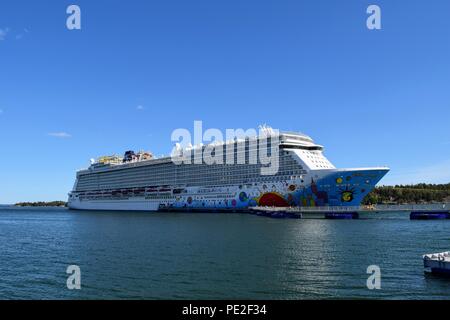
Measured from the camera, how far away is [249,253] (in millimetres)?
32938

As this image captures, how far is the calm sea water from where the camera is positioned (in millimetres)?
21547

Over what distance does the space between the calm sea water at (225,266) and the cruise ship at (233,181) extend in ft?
99.0

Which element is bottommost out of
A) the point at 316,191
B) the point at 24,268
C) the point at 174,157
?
the point at 24,268

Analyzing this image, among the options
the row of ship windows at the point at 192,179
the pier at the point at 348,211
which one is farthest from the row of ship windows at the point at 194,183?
the pier at the point at 348,211

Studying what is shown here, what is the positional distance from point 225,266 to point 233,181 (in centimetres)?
6820

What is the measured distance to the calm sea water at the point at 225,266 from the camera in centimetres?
2155

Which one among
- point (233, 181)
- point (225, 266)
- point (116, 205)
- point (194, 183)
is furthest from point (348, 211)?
point (116, 205)

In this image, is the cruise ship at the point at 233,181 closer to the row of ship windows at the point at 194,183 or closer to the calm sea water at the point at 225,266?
the row of ship windows at the point at 194,183

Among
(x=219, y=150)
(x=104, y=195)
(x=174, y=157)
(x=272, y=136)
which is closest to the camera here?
(x=272, y=136)

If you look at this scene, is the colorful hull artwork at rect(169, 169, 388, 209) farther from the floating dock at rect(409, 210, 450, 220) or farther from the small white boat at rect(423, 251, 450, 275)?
the small white boat at rect(423, 251, 450, 275)
